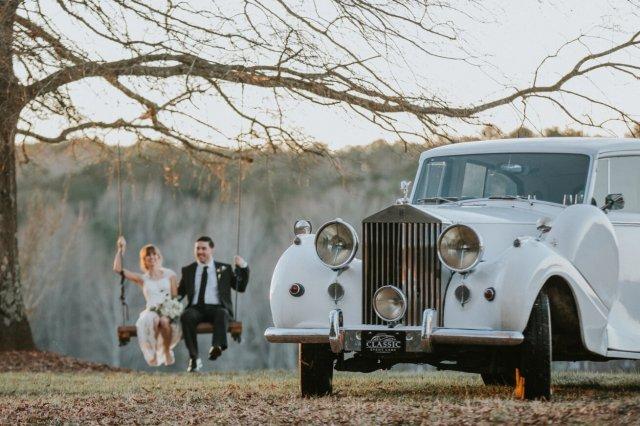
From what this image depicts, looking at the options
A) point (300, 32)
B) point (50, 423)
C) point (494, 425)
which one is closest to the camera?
point (494, 425)

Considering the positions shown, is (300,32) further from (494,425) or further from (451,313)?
(494,425)

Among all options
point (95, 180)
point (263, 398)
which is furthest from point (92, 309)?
point (263, 398)

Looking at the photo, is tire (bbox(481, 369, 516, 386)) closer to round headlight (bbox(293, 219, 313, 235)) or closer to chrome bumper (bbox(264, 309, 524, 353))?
round headlight (bbox(293, 219, 313, 235))

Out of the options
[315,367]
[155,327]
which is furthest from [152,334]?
[315,367]

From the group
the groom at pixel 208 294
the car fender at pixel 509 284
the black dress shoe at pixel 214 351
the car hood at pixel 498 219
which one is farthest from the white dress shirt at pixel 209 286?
the car fender at pixel 509 284

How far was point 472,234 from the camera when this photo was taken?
964 cm

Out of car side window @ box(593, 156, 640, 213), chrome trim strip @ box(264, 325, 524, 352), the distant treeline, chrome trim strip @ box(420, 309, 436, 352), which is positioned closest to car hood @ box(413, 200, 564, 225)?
car side window @ box(593, 156, 640, 213)

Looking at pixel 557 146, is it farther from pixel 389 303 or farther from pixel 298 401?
pixel 298 401

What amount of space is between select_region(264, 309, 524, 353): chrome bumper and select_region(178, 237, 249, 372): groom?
6415 millimetres

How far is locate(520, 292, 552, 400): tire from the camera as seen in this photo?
375 inches

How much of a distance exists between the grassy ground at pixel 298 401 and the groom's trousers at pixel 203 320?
3.92 feet

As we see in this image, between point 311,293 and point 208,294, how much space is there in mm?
6786

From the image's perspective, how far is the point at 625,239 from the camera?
10953mm

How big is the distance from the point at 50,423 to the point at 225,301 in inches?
300
